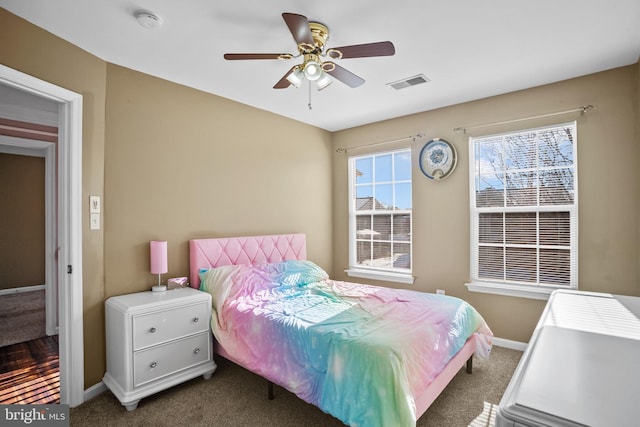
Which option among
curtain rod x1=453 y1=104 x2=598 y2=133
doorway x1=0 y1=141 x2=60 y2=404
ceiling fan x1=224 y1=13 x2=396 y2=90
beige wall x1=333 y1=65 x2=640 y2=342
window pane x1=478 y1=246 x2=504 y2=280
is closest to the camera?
ceiling fan x1=224 y1=13 x2=396 y2=90

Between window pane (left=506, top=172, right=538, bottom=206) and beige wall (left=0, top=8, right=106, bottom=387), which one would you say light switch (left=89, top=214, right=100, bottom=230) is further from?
window pane (left=506, top=172, right=538, bottom=206)

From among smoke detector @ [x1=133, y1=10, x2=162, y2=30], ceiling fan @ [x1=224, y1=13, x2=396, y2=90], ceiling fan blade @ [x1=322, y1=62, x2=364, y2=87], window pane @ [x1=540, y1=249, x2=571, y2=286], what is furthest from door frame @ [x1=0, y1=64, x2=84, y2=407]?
window pane @ [x1=540, y1=249, x2=571, y2=286]

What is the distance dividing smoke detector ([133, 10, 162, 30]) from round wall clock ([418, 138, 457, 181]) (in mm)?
3113

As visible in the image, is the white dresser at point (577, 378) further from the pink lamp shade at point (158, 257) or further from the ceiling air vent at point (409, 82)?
the pink lamp shade at point (158, 257)

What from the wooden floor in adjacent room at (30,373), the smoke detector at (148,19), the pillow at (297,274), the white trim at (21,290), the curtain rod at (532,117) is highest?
the smoke detector at (148,19)

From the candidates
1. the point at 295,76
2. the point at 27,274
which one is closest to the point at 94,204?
the point at 295,76

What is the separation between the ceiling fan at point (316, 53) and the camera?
77.4 inches

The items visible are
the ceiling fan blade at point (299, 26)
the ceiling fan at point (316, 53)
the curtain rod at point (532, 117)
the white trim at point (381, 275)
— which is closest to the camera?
the ceiling fan blade at point (299, 26)

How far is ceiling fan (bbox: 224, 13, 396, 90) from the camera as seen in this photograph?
1.96m

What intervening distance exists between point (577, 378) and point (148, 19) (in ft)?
9.26

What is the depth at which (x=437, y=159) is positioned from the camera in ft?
13.0

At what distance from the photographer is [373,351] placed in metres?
1.83

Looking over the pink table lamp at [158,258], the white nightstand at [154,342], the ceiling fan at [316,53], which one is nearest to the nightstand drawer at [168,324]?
the white nightstand at [154,342]

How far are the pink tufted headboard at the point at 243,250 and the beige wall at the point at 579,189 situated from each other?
1598 mm
